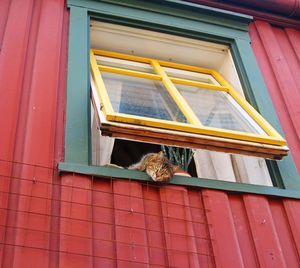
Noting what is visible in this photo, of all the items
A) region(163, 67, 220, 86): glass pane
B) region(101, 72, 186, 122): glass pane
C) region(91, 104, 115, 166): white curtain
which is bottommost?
region(91, 104, 115, 166): white curtain

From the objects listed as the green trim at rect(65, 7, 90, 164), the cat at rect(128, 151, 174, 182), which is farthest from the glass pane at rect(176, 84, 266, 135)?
the green trim at rect(65, 7, 90, 164)

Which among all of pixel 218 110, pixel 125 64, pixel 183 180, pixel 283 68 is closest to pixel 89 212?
pixel 183 180

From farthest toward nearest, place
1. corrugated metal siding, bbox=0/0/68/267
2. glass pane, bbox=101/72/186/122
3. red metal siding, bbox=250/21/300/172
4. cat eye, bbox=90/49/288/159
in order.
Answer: red metal siding, bbox=250/21/300/172, glass pane, bbox=101/72/186/122, cat eye, bbox=90/49/288/159, corrugated metal siding, bbox=0/0/68/267

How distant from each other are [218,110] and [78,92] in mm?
1168

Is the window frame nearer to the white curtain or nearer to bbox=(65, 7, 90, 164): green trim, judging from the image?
bbox=(65, 7, 90, 164): green trim

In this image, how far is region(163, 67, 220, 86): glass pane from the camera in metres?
4.45

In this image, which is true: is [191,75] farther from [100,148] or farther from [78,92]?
[78,92]

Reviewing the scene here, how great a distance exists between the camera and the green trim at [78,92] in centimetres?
304

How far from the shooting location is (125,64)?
14.1 feet

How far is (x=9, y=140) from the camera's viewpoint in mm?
2951

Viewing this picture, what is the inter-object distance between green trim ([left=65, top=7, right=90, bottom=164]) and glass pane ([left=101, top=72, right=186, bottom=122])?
0.74 ft

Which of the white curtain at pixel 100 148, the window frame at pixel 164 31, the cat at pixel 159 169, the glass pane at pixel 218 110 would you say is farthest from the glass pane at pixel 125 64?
the cat at pixel 159 169

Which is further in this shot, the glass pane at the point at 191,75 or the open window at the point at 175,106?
the glass pane at the point at 191,75

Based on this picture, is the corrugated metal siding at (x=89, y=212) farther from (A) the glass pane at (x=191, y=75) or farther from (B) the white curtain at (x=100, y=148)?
(A) the glass pane at (x=191, y=75)
